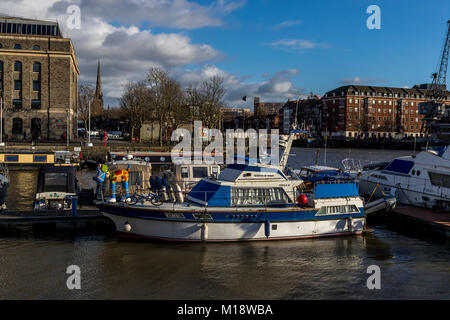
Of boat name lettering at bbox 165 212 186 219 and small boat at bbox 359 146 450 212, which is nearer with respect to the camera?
boat name lettering at bbox 165 212 186 219

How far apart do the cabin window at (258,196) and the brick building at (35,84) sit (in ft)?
162

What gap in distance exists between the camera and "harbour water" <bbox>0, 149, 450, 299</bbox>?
1160cm

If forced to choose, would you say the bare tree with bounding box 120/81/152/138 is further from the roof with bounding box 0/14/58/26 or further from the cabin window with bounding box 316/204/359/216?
the cabin window with bounding box 316/204/359/216

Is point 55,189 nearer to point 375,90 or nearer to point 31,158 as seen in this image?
point 31,158

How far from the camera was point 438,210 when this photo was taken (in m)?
20.0

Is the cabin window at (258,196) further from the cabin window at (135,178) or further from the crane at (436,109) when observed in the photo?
Answer: the crane at (436,109)

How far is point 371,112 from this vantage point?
124500 millimetres

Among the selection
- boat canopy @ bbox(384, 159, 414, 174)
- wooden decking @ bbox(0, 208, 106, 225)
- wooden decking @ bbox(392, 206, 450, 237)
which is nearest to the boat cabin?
wooden decking @ bbox(0, 208, 106, 225)

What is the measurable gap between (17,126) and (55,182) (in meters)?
47.0

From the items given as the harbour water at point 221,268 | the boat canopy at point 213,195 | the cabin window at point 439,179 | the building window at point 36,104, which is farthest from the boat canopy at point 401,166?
the building window at point 36,104

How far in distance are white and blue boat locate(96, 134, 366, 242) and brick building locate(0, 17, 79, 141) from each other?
4837 cm

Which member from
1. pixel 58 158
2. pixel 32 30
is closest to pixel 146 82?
pixel 32 30

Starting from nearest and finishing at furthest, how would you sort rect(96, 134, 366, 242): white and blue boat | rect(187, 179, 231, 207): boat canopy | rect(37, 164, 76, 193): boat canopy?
rect(96, 134, 366, 242): white and blue boat < rect(187, 179, 231, 207): boat canopy < rect(37, 164, 76, 193): boat canopy
